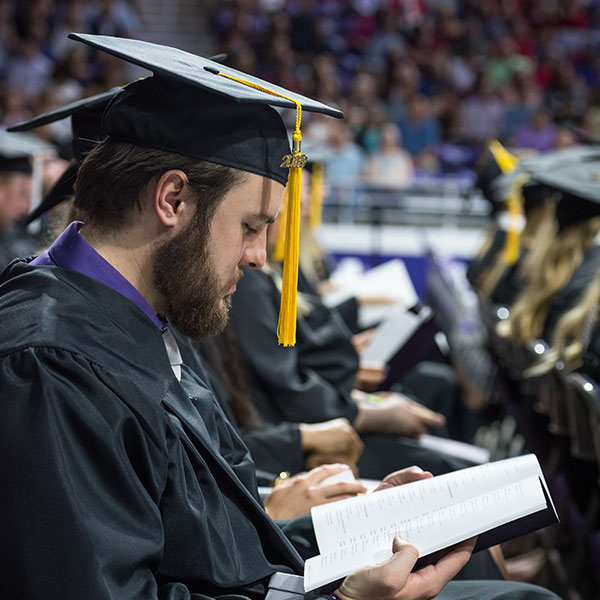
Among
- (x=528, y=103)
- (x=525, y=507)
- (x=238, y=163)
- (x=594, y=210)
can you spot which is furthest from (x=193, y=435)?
(x=528, y=103)

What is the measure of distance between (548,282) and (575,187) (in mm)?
778

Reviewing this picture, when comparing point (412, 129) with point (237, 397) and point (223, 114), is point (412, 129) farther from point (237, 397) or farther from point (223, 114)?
point (223, 114)

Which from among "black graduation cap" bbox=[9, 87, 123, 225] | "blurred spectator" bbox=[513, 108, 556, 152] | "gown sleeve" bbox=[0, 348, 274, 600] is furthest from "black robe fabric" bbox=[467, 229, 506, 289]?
"blurred spectator" bbox=[513, 108, 556, 152]

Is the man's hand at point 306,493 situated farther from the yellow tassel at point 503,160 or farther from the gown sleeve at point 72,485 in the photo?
the yellow tassel at point 503,160

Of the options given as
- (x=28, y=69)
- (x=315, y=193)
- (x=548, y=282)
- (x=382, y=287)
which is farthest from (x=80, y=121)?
(x=28, y=69)

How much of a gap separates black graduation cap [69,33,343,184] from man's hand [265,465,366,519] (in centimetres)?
A: 74

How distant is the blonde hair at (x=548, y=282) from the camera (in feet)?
12.6

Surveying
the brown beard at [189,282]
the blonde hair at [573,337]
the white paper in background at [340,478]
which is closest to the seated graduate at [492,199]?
the blonde hair at [573,337]

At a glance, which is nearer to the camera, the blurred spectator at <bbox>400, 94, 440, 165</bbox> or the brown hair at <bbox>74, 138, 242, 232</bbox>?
the brown hair at <bbox>74, 138, 242, 232</bbox>

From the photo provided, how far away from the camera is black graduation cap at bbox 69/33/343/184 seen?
1420 millimetres

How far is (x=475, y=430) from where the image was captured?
4.78 metres

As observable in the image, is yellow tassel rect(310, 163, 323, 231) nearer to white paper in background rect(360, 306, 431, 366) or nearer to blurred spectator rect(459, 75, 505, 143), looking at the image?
white paper in background rect(360, 306, 431, 366)

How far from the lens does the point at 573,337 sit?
3.32 m

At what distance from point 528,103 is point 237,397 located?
9878 millimetres
